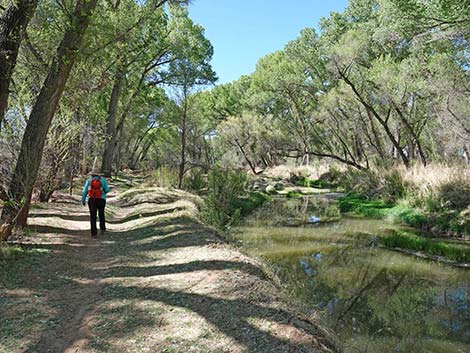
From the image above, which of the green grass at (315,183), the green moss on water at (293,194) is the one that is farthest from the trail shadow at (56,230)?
the green grass at (315,183)

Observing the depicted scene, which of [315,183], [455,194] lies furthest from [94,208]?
[315,183]

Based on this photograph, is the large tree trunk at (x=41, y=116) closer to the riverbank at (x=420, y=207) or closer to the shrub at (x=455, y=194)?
the riverbank at (x=420, y=207)

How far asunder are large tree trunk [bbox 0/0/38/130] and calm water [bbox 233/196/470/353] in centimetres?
658

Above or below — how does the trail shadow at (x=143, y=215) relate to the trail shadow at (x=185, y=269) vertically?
above

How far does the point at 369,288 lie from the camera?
8.42m

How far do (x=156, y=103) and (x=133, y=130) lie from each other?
12.6m

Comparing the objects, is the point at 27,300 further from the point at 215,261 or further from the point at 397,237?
the point at 397,237

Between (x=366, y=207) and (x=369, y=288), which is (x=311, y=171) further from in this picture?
(x=369, y=288)

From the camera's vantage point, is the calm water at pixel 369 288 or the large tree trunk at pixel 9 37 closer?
the calm water at pixel 369 288

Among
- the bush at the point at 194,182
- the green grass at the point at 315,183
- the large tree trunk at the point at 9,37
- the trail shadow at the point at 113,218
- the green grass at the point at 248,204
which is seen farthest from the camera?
the green grass at the point at 315,183

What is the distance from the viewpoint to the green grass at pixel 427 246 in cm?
1037

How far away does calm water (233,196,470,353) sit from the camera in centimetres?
607

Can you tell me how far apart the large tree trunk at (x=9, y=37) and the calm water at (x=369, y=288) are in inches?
259

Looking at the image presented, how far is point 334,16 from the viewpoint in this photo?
37.2 m
